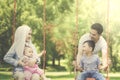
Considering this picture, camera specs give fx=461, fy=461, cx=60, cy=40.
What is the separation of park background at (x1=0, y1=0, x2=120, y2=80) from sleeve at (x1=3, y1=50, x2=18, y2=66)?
13558mm

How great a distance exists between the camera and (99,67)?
4484 millimetres

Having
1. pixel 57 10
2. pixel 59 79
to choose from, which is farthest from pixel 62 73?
pixel 57 10

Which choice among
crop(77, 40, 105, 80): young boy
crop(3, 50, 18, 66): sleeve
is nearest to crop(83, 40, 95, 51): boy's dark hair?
crop(77, 40, 105, 80): young boy

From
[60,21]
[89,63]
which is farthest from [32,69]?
[60,21]

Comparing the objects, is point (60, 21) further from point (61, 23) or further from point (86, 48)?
point (86, 48)

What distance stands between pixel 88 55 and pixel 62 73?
21062mm

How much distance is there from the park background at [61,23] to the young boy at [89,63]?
13668 millimetres

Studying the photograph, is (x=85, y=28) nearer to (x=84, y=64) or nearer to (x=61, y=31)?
(x=61, y=31)

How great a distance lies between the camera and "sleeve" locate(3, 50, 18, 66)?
4449mm

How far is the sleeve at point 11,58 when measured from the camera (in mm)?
4449

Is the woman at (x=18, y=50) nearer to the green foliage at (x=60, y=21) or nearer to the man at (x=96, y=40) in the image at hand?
the man at (x=96, y=40)

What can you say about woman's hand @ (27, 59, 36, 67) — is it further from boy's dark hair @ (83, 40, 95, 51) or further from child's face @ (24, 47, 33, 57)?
boy's dark hair @ (83, 40, 95, 51)

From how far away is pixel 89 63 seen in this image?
177 inches

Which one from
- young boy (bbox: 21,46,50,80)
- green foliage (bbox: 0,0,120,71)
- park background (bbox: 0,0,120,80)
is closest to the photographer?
young boy (bbox: 21,46,50,80)
